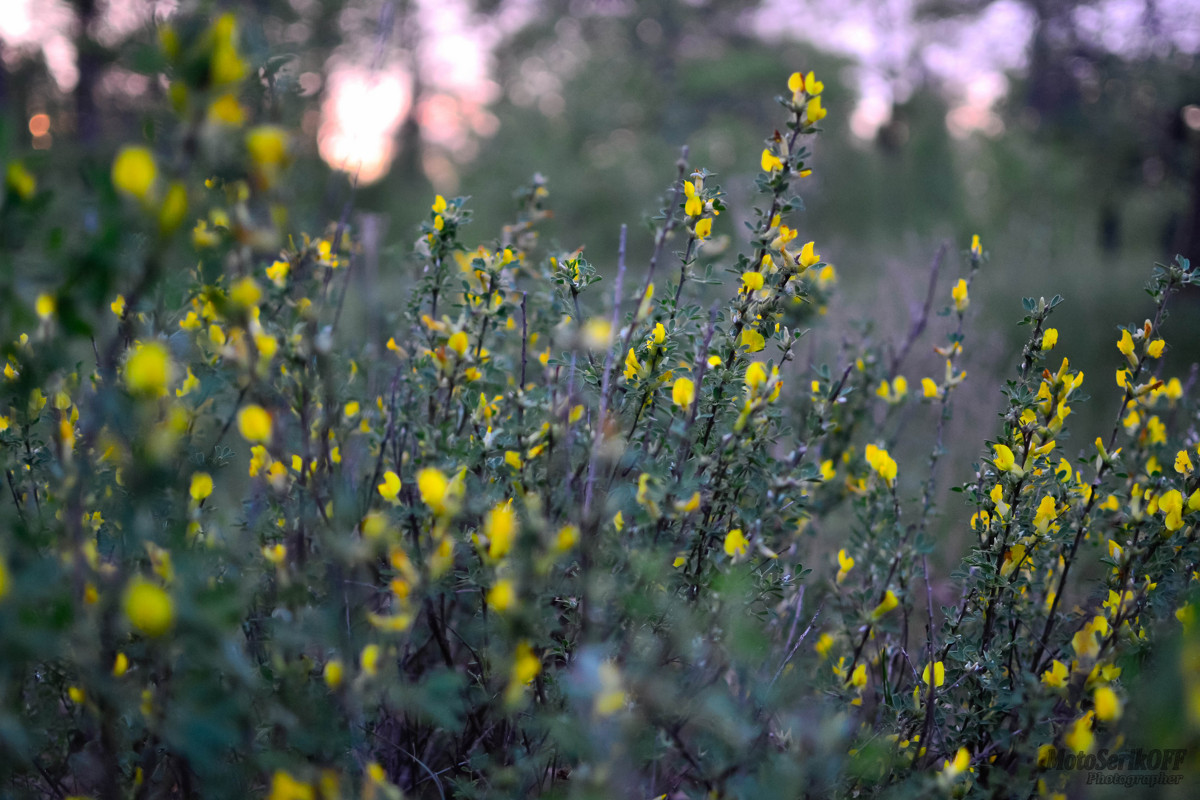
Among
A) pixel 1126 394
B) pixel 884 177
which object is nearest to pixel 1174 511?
pixel 1126 394

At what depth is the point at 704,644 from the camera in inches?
48.6

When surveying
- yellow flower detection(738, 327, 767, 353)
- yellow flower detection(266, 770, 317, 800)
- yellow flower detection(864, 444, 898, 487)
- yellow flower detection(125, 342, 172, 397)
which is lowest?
yellow flower detection(266, 770, 317, 800)

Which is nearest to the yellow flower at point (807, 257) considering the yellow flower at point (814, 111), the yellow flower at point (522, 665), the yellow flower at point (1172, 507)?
the yellow flower at point (814, 111)

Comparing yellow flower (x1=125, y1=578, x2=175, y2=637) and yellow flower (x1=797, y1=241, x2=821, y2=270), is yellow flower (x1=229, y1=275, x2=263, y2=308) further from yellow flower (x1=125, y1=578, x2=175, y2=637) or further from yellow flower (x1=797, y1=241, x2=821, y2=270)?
yellow flower (x1=797, y1=241, x2=821, y2=270)

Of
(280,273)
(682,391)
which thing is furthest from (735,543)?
(280,273)

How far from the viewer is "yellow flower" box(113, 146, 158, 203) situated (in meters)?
0.69

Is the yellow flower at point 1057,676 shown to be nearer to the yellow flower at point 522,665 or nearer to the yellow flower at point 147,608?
the yellow flower at point 522,665

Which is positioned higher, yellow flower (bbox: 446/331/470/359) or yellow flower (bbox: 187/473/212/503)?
yellow flower (bbox: 446/331/470/359)

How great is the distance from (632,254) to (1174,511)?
1118cm

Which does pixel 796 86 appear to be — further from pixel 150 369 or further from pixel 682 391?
pixel 150 369

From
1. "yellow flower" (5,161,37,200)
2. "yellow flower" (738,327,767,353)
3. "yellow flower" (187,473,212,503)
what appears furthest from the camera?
"yellow flower" (738,327,767,353)

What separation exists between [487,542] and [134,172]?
59 cm

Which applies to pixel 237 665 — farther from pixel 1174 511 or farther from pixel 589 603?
pixel 1174 511

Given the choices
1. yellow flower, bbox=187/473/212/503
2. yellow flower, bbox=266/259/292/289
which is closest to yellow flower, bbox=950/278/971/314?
yellow flower, bbox=266/259/292/289
